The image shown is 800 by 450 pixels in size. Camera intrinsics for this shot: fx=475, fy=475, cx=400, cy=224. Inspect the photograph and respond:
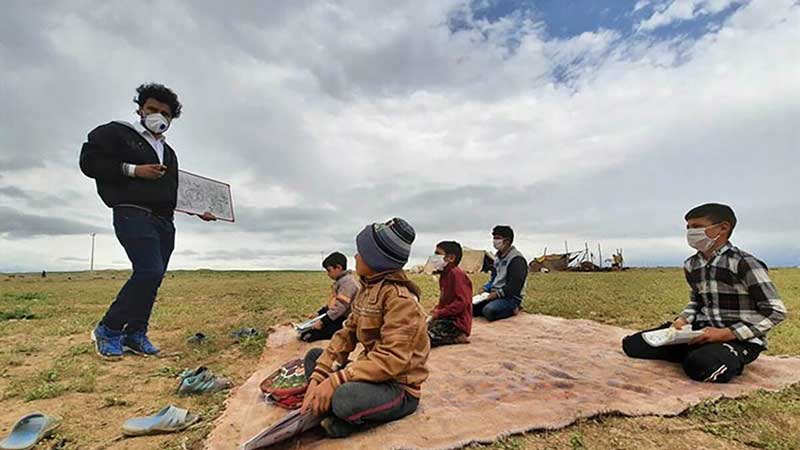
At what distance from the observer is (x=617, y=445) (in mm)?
2826

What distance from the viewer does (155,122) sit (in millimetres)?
5406

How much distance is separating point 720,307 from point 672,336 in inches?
22.8

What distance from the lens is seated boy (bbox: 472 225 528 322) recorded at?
7766mm

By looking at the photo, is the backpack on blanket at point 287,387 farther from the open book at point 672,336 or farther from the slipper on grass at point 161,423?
the open book at point 672,336

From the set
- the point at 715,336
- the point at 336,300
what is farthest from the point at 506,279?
the point at 715,336

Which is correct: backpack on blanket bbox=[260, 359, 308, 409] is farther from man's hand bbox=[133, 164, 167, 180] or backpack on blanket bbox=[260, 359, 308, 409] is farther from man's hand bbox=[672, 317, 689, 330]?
man's hand bbox=[672, 317, 689, 330]

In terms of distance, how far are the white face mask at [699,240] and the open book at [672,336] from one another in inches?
30.4

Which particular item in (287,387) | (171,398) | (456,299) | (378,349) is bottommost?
(171,398)

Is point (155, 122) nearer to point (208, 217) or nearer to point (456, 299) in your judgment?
point (208, 217)

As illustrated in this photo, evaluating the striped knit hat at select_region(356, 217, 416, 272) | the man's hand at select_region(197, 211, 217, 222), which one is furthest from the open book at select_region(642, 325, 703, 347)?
the man's hand at select_region(197, 211, 217, 222)

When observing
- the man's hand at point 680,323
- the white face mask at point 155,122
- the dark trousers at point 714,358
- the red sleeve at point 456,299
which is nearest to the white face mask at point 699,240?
the man's hand at point 680,323

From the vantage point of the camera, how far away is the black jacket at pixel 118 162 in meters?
5.07

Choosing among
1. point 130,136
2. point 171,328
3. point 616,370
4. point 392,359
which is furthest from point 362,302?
point 171,328

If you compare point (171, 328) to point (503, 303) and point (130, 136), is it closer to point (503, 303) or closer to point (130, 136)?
point (130, 136)
